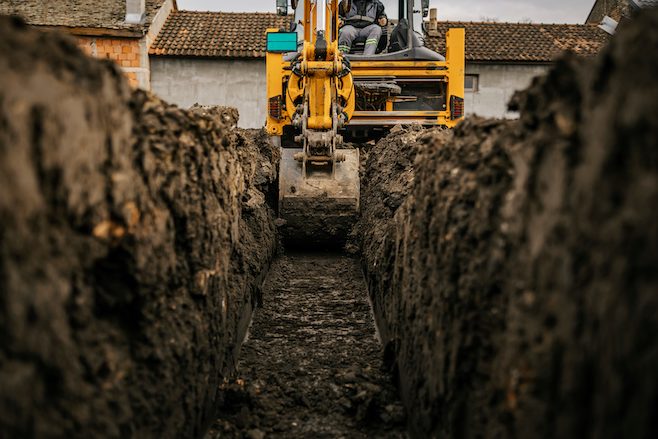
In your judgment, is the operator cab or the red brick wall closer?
the operator cab

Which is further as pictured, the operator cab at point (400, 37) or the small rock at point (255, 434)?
the operator cab at point (400, 37)

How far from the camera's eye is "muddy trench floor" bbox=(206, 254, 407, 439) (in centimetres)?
434

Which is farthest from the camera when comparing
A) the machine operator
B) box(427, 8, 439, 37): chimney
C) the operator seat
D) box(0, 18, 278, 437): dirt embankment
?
box(427, 8, 439, 37): chimney

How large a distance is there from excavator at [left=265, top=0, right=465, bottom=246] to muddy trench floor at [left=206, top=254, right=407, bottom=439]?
2.68 ft

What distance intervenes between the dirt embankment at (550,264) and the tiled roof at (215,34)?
1744cm

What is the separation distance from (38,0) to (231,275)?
19.8 meters

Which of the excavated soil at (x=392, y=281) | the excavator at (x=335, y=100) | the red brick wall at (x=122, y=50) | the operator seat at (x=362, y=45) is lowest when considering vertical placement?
the excavated soil at (x=392, y=281)

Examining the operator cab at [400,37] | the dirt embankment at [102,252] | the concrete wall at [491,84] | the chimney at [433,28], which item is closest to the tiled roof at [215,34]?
the chimney at [433,28]

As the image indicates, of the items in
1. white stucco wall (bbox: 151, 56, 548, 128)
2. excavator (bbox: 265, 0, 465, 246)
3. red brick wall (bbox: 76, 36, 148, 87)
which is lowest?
excavator (bbox: 265, 0, 465, 246)

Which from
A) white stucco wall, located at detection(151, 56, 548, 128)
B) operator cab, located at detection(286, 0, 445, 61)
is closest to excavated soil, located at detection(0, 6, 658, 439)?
operator cab, located at detection(286, 0, 445, 61)

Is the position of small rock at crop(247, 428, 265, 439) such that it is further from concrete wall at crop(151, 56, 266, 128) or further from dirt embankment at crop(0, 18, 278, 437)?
concrete wall at crop(151, 56, 266, 128)

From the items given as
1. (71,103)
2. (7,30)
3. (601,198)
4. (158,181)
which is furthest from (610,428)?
(158,181)

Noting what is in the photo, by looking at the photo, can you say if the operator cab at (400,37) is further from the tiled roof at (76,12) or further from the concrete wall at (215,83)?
the tiled roof at (76,12)

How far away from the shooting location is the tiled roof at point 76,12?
20.5 meters
